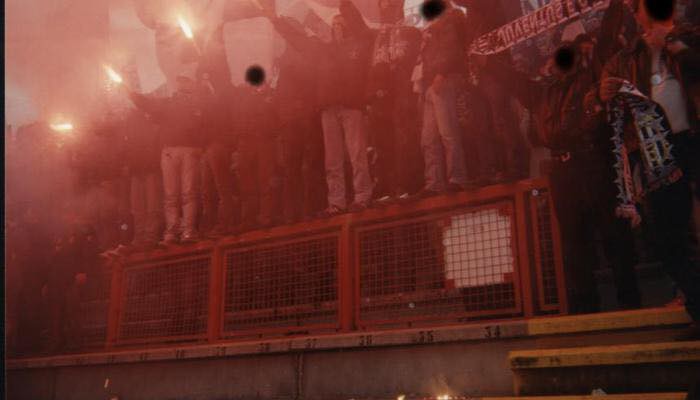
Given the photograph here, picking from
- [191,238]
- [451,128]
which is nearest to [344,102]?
[451,128]

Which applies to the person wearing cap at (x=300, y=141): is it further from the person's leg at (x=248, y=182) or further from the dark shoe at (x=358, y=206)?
the dark shoe at (x=358, y=206)

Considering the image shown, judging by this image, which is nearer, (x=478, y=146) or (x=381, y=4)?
Answer: (x=478, y=146)

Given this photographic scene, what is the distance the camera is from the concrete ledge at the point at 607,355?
427 cm

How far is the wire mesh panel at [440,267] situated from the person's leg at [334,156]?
50 cm

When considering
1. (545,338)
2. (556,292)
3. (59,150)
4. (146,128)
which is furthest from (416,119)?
(59,150)

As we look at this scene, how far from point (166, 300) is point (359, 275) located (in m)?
2.72

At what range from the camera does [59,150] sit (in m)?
10.4

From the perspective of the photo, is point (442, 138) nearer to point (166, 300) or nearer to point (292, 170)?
point (292, 170)

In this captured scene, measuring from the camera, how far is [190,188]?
8.32 metres

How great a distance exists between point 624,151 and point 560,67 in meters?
1.12

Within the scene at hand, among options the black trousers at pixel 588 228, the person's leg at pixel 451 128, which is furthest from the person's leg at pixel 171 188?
the black trousers at pixel 588 228

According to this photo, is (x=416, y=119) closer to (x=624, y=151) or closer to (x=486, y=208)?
(x=486, y=208)

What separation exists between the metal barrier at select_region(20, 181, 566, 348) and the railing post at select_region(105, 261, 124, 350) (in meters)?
0.01

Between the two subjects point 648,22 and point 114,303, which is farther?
point 114,303
